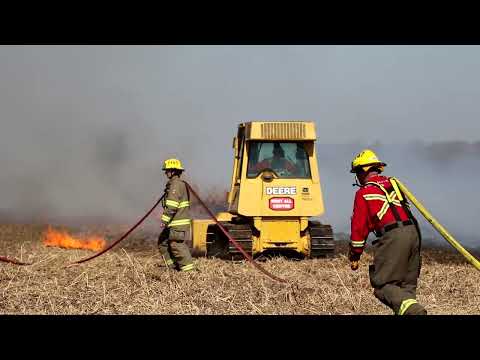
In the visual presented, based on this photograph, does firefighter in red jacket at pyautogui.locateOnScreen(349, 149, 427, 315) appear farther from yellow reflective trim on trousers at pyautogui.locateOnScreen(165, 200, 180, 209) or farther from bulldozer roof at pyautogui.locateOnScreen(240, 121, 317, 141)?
bulldozer roof at pyautogui.locateOnScreen(240, 121, 317, 141)

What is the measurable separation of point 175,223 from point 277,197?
2.32 meters

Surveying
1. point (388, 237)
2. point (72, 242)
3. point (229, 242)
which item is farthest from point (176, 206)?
point (72, 242)

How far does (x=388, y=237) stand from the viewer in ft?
18.4

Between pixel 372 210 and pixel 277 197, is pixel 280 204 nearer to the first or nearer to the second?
pixel 277 197

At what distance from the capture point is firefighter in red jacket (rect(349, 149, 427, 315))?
560 cm

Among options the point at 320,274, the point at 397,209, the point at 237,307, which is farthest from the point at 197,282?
the point at 397,209

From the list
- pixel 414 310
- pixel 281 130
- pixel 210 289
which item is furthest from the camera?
pixel 281 130

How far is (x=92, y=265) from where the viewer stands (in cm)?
1063

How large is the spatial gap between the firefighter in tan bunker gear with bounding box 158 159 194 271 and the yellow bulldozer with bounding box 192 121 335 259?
4.82 feet

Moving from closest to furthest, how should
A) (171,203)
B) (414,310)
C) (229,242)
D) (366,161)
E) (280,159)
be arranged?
1. (414,310)
2. (366,161)
3. (171,203)
4. (229,242)
5. (280,159)

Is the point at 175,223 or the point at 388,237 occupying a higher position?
the point at 388,237

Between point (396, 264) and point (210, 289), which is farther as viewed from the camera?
point (210, 289)

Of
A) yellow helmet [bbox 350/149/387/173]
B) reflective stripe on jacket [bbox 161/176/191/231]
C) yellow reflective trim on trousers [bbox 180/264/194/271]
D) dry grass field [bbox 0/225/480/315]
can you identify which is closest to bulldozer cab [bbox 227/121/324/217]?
dry grass field [bbox 0/225/480/315]
